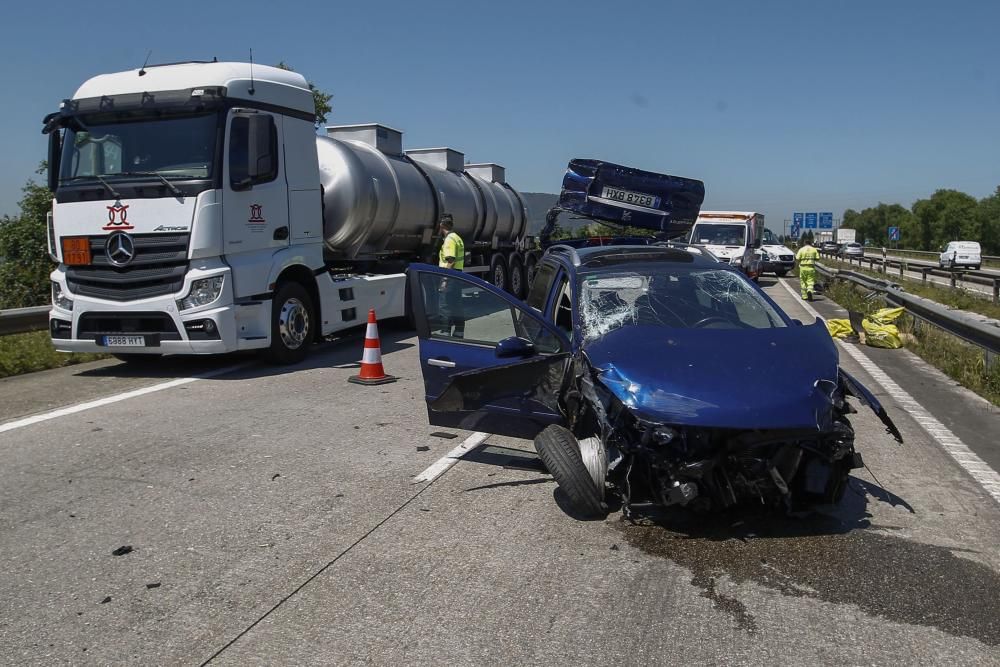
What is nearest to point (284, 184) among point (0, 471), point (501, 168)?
point (0, 471)

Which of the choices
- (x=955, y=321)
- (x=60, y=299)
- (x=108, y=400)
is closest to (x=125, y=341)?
(x=60, y=299)

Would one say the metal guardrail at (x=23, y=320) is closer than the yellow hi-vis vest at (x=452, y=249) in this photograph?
Yes

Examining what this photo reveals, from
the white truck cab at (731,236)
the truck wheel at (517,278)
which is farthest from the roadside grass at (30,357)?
the white truck cab at (731,236)

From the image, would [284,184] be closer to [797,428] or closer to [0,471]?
[0,471]

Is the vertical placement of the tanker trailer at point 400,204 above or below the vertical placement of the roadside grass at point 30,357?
above

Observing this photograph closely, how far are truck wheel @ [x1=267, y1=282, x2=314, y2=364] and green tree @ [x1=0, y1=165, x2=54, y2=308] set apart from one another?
1625cm

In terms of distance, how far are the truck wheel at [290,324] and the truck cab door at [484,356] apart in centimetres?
445

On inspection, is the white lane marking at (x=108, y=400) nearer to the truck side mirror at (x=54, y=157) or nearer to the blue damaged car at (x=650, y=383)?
the truck side mirror at (x=54, y=157)

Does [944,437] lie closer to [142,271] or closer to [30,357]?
[142,271]

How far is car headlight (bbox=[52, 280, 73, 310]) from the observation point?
9.42 meters

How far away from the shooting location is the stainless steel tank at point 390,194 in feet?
40.0

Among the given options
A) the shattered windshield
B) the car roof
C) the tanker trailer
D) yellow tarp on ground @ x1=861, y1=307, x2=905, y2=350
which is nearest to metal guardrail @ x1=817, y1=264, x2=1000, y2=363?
yellow tarp on ground @ x1=861, y1=307, x2=905, y2=350

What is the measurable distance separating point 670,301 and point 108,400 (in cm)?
550

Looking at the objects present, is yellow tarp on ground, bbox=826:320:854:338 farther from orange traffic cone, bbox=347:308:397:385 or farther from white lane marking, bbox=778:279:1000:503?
orange traffic cone, bbox=347:308:397:385
